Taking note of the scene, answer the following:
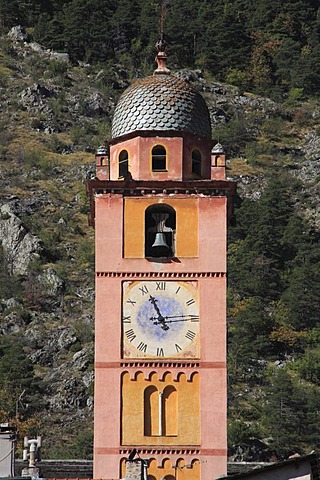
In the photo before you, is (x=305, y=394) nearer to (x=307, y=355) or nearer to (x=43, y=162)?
(x=307, y=355)

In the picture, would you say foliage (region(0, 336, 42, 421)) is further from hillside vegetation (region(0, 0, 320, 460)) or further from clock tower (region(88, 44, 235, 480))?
clock tower (region(88, 44, 235, 480))

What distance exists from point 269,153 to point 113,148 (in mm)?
109132

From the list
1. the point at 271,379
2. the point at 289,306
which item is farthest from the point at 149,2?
the point at 271,379

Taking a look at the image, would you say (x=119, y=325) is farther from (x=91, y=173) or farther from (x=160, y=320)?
(x=91, y=173)

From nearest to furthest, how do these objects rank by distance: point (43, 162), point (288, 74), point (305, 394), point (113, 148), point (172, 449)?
point (172, 449) → point (113, 148) → point (305, 394) → point (43, 162) → point (288, 74)

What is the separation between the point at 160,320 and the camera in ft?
163

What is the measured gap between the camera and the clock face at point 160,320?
163 ft

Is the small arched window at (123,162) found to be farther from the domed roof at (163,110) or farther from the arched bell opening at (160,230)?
the arched bell opening at (160,230)

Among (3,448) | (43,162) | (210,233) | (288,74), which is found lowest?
(3,448)

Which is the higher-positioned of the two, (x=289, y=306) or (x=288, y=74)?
(x=288, y=74)

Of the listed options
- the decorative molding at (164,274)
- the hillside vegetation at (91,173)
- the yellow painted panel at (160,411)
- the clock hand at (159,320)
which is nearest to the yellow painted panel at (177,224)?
the decorative molding at (164,274)

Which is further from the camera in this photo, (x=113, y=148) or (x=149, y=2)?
(x=149, y=2)

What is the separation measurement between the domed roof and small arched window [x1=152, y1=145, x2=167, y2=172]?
1.79 feet

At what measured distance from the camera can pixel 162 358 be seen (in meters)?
49.6
